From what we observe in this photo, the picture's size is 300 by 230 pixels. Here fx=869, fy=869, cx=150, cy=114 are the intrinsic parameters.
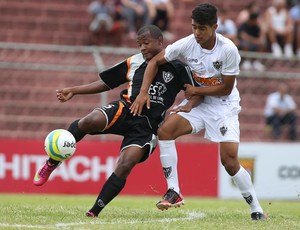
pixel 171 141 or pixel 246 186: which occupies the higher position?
pixel 171 141

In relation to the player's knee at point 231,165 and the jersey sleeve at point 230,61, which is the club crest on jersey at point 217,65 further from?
the player's knee at point 231,165

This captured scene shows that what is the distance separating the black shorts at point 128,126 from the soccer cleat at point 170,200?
21.0 inches

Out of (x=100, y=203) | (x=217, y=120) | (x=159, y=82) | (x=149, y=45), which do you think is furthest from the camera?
(x=159, y=82)

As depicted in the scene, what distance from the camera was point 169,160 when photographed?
9.64 m

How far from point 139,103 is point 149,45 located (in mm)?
683

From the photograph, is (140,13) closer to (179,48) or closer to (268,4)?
(268,4)

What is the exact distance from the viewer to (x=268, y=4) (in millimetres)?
22641

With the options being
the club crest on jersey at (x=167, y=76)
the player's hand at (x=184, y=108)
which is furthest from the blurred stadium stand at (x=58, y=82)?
the player's hand at (x=184, y=108)

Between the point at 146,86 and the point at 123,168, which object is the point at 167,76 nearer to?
the point at 146,86

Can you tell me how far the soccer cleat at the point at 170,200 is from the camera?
9093mm

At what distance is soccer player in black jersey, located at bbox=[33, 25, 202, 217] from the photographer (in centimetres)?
939

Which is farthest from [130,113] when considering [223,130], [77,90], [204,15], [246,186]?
[246,186]

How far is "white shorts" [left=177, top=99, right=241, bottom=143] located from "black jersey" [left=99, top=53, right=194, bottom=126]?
0.24 meters

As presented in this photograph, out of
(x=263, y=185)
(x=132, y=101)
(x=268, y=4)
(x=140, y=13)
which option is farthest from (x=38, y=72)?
(x=132, y=101)
